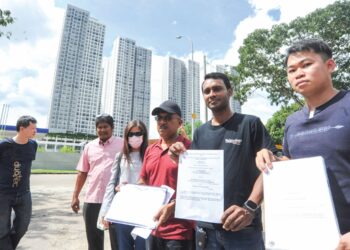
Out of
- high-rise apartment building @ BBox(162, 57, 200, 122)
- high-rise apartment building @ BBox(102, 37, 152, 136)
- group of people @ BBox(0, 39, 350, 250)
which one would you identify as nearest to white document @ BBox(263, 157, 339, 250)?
group of people @ BBox(0, 39, 350, 250)

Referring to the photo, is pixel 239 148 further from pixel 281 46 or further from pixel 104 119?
pixel 281 46

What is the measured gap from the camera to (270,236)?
1.11m

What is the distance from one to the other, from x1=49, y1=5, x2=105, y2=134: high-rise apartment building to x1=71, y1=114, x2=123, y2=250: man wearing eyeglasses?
59.0m

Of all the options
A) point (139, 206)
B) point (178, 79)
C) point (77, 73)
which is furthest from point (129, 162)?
point (77, 73)

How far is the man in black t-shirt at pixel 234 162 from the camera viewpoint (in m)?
1.58

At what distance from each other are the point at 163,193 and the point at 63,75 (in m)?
62.2

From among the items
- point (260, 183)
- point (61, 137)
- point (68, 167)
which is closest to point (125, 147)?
point (260, 183)

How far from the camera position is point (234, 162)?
1.66 meters

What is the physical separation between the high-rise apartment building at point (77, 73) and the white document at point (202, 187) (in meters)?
61.3

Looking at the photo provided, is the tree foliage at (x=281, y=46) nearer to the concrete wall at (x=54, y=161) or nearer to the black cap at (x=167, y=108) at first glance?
the black cap at (x=167, y=108)

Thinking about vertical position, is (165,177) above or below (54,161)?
above

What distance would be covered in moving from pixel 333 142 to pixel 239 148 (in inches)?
23.2

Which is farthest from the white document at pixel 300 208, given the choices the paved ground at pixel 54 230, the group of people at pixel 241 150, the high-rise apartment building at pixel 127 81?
the high-rise apartment building at pixel 127 81

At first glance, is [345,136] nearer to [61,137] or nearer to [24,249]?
[24,249]
